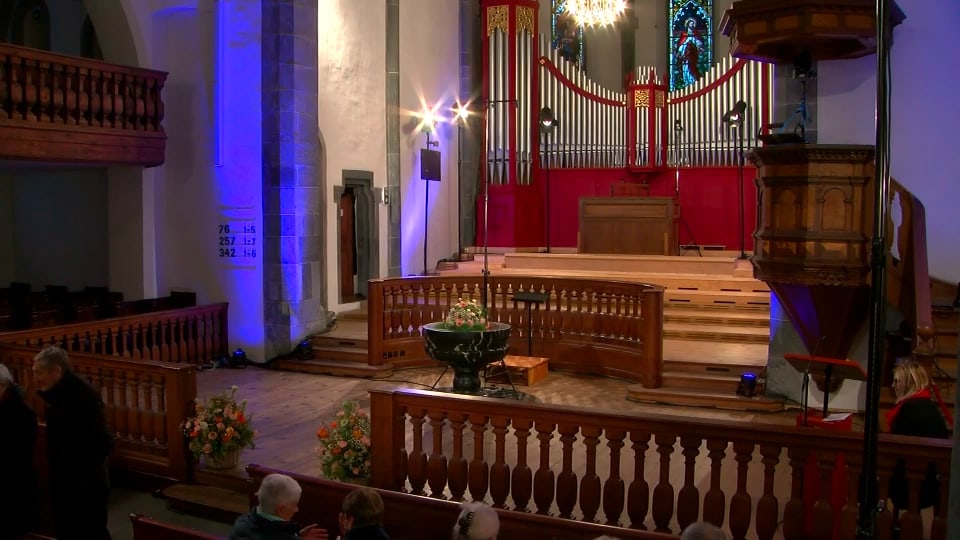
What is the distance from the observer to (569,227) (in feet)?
52.2

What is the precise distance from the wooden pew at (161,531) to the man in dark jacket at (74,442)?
1199 mm

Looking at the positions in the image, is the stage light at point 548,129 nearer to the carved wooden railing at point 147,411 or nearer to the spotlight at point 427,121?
the spotlight at point 427,121

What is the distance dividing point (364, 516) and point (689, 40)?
50.4 feet

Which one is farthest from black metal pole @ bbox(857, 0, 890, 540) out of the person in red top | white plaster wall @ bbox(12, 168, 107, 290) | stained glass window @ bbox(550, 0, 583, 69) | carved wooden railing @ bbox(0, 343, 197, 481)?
stained glass window @ bbox(550, 0, 583, 69)

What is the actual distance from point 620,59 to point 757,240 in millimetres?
11642

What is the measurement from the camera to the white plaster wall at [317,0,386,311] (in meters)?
11.7

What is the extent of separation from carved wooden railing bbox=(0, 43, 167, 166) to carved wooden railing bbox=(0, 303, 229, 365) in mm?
2104

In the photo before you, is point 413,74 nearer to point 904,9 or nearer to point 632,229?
point 632,229

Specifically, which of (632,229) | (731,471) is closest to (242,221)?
(632,229)

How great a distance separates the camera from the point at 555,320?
32.0 ft

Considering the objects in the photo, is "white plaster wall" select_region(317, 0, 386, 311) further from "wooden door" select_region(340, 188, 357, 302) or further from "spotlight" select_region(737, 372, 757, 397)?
"spotlight" select_region(737, 372, 757, 397)

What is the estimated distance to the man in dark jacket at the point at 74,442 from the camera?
4.43 meters

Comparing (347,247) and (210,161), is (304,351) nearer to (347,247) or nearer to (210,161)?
(347,247)

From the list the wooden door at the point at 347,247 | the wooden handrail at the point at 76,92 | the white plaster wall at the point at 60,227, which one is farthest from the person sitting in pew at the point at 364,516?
the white plaster wall at the point at 60,227
